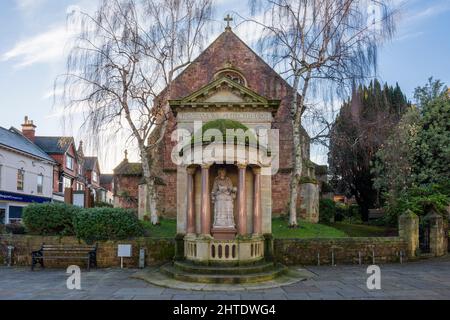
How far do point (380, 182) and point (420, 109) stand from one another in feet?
15.6

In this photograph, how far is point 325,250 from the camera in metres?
13.2

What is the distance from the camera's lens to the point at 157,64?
1667 cm

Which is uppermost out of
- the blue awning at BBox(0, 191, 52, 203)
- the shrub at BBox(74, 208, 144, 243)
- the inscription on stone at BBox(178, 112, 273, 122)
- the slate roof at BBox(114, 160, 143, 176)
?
the inscription on stone at BBox(178, 112, 273, 122)

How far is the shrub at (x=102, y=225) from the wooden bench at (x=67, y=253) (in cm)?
49

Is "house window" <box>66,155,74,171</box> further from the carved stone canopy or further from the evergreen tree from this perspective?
the carved stone canopy

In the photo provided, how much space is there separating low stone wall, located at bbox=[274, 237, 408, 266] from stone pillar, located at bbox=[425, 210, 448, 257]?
291 centimetres

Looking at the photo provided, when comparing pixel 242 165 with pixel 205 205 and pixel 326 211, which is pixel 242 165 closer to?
pixel 205 205

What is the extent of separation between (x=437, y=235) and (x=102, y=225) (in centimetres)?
1272

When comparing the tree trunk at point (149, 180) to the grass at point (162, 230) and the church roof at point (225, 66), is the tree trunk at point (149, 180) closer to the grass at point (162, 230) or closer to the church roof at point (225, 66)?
the grass at point (162, 230)

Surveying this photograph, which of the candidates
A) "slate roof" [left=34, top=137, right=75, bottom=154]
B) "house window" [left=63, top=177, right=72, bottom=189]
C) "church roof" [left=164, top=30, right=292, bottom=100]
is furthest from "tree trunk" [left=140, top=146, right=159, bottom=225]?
"house window" [left=63, top=177, right=72, bottom=189]

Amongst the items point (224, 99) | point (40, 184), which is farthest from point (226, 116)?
point (40, 184)

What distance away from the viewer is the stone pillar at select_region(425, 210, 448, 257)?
14.7 m

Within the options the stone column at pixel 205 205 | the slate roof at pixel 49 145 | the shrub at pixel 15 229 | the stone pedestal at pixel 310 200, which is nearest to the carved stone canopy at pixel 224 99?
the stone column at pixel 205 205
